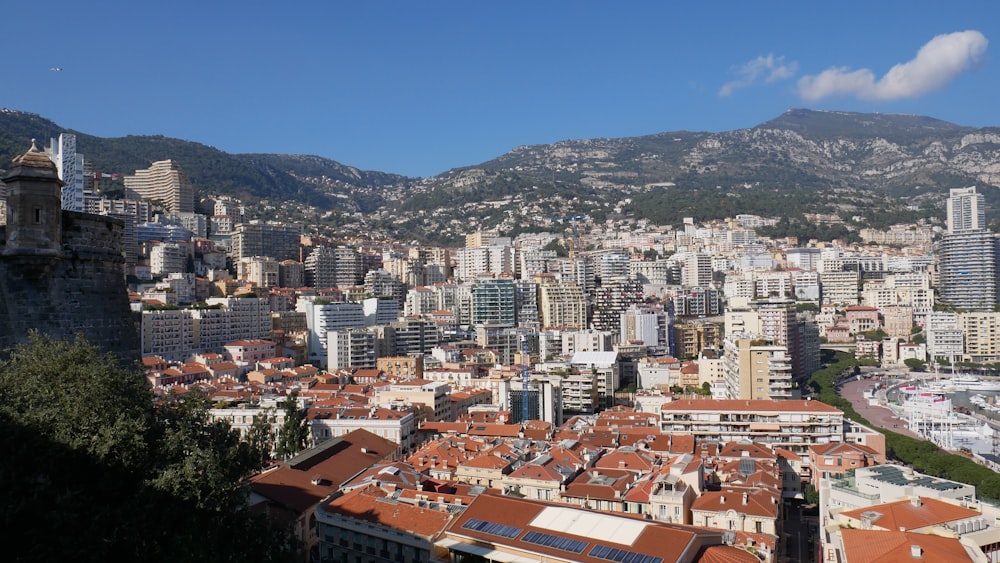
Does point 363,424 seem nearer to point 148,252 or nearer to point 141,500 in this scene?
point 141,500

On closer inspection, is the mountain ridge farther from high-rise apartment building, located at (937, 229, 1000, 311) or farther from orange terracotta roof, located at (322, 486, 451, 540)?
orange terracotta roof, located at (322, 486, 451, 540)

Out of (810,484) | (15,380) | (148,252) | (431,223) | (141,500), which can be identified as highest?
(431,223)

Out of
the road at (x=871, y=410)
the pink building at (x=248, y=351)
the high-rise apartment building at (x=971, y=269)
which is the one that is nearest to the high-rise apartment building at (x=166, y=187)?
the pink building at (x=248, y=351)

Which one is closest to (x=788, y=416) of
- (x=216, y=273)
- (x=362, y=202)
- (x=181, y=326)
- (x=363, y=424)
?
(x=363, y=424)

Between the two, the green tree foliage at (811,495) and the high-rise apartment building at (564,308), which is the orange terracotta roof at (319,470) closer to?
the green tree foliage at (811,495)

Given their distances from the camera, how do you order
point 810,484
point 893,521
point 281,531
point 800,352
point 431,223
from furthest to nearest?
point 431,223, point 800,352, point 810,484, point 893,521, point 281,531

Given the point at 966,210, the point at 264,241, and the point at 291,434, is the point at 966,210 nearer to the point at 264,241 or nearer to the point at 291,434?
the point at 264,241
